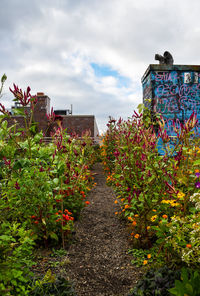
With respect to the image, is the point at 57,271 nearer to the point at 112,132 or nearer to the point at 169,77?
the point at 169,77

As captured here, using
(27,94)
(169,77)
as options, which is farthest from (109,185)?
(27,94)

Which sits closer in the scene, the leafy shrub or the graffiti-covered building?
the leafy shrub

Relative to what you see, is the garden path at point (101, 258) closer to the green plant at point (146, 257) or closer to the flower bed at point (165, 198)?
the green plant at point (146, 257)

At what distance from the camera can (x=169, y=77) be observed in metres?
5.98

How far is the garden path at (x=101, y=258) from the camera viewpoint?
207cm

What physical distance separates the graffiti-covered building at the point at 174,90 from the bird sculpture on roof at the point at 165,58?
216 mm

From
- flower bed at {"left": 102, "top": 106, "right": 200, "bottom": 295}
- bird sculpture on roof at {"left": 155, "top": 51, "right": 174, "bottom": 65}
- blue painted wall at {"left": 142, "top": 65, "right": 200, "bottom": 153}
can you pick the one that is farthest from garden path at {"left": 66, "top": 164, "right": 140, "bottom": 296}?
bird sculpture on roof at {"left": 155, "top": 51, "right": 174, "bottom": 65}

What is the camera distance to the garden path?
6.79ft

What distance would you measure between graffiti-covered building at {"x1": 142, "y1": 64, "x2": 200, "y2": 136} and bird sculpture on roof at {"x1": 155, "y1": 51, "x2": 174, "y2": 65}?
0.22 meters

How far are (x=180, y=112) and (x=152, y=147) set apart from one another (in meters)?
3.55

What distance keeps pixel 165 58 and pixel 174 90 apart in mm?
932

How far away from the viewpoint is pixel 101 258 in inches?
99.2

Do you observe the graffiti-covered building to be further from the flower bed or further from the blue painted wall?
the flower bed

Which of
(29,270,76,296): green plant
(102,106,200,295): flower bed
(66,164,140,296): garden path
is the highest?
(102,106,200,295): flower bed
